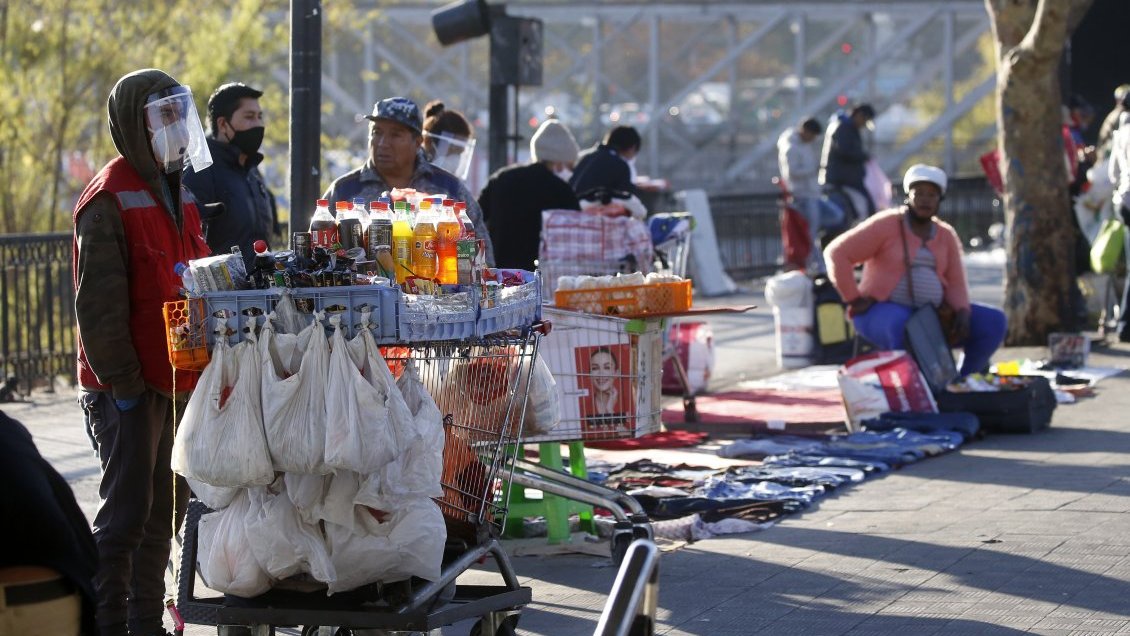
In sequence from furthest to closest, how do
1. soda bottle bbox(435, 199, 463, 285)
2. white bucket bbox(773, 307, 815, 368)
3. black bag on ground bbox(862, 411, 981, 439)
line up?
1. white bucket bbox(773, 307, 815, 368)
2. black bag on ground bbox(862, 411, 981, 439)
3. soda bottle bbox(435, 199, 463, 285)

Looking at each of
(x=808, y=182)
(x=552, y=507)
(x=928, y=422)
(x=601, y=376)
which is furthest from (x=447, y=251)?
(x=808, y=182)

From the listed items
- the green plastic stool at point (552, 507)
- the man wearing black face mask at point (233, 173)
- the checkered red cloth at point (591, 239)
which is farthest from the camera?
the checkered red cloth at point (591, 239)

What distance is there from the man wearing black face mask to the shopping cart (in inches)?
78.5

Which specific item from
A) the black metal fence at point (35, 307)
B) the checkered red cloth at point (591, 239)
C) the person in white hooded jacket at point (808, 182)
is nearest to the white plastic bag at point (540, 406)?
the checkered red cloth at point (591, 239)

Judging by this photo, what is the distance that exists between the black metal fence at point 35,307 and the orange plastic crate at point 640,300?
6.58 meters

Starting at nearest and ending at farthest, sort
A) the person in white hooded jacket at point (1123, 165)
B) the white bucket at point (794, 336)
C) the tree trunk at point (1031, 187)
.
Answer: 1. the white bucket at point (794, 336)
2. the tree trunk at point (1031, 187)
3. the person in white hooded jacket at point (1123, 165)

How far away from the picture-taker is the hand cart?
203 inches

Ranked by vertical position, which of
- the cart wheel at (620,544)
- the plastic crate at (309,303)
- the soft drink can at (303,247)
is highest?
the soft drink can at (303,247)

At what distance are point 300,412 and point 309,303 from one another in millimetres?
333

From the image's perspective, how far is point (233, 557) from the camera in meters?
5.12

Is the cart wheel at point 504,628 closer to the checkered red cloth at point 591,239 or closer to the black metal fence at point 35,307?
the checkered red cloth at point 591,239

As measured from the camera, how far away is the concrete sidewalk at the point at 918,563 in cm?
645

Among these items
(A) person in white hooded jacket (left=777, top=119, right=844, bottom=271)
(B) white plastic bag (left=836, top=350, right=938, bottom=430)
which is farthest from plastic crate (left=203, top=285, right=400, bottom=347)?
(A) person in white hooded jacket (left=777, top=119, right=844, bottom=271)

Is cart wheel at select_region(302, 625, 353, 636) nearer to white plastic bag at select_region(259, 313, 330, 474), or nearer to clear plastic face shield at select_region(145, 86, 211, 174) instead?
white plastic bag at select_region(259, 313, 330, 474)
